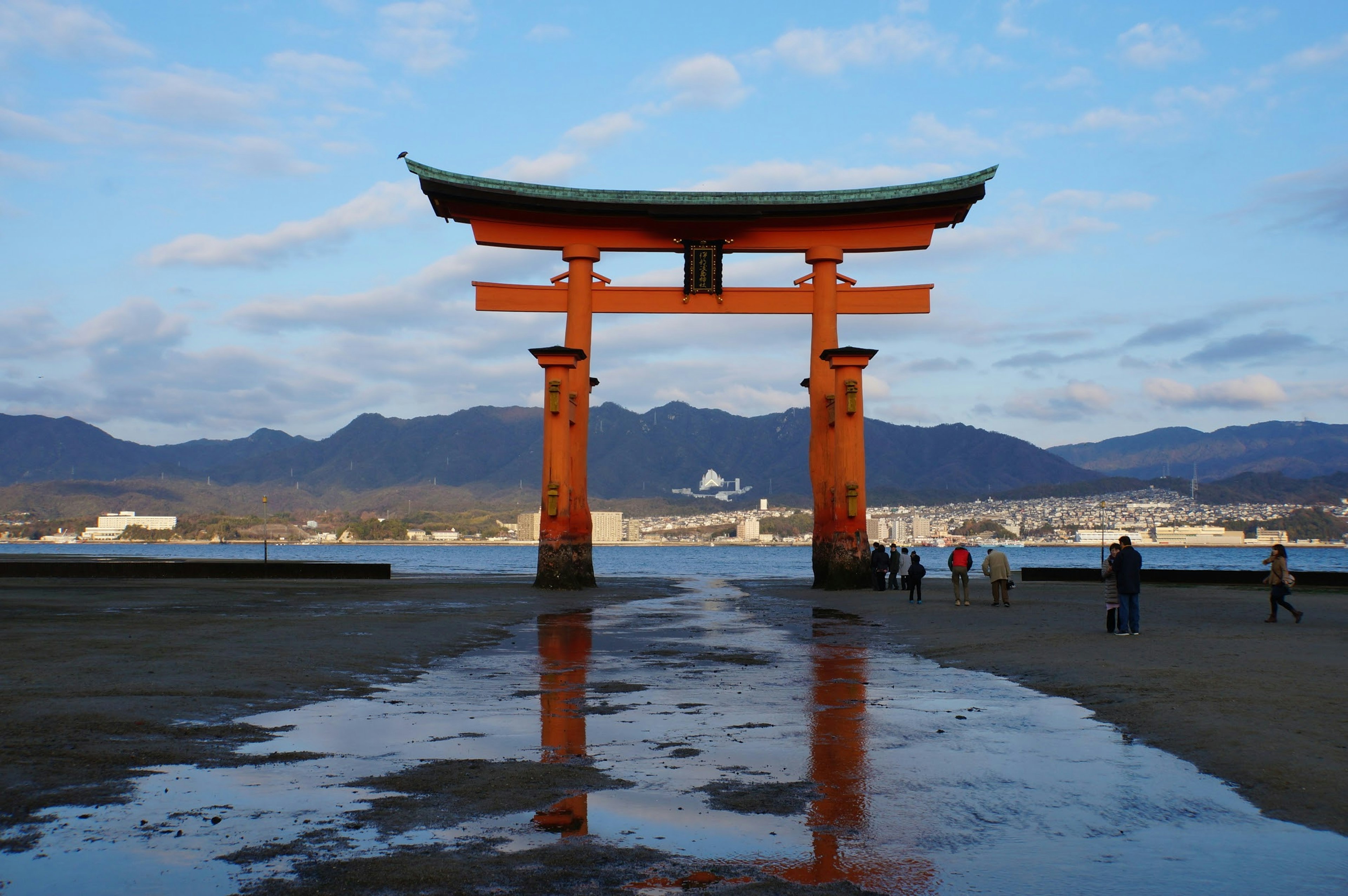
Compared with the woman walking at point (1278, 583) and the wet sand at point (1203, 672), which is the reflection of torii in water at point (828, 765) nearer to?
the wet sand at point (1203, 672)

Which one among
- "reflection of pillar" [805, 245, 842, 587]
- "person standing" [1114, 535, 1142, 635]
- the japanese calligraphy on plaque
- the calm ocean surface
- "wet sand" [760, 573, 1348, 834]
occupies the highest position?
the japanese calligraphy on plaque

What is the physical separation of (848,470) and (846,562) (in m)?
2.89

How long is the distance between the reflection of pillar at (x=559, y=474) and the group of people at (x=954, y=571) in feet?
29.8

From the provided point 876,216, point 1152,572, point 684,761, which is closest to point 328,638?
point 684,761

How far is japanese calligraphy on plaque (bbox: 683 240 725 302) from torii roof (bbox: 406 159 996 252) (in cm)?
21

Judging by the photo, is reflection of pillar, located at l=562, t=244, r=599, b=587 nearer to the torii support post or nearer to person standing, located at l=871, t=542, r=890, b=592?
the torii support post

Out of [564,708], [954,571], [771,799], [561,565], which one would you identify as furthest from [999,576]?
[771,799]

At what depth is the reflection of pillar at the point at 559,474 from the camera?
29938mm

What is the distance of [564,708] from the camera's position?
9.47m

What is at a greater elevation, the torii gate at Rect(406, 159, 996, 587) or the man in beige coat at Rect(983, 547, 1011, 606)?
the torii gate at Rect(406, 159, 996, 587)

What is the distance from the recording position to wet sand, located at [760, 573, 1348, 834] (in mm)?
6754

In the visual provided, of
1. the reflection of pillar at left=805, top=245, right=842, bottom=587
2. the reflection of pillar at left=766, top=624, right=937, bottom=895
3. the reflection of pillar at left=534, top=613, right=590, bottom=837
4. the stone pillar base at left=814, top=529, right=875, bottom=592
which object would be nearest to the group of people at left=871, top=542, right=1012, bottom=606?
the stone pillar base at left=814, top=529, right=875, bottom=592

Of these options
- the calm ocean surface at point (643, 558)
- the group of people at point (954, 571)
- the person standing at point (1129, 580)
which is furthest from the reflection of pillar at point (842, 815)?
the calm ocean surface at point (643, 558)

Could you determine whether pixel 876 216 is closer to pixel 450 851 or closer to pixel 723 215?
pixel 723 215
